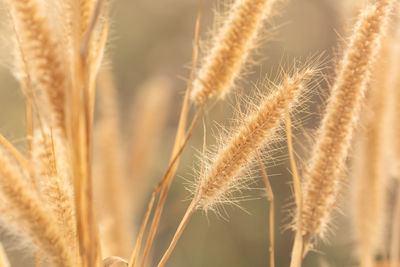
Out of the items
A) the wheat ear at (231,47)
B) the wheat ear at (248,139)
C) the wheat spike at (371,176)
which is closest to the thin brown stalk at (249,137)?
the wheat ear at (248,139)

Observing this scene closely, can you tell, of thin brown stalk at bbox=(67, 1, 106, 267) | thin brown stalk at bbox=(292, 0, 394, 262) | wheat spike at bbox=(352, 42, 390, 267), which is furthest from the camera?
wheat spike at bbox=(352, 42, 390, 267)

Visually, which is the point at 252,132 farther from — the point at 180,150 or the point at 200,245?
the point at 200,245

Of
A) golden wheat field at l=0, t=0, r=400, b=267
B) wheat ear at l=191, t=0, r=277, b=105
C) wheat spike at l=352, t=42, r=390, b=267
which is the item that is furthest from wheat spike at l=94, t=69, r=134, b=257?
wheat spike at l=352, t=42, r=390, b=267

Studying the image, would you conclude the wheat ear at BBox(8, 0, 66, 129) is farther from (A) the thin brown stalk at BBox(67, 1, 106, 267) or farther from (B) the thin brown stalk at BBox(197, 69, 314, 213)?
(B) the thin brown stalk at BBox(197, 69, 314, 213)

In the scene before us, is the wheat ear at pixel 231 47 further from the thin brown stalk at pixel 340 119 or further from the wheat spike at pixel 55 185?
the wheat spike at pixel 55 185

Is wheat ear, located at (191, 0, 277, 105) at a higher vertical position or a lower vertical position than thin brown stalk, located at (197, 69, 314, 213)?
higher

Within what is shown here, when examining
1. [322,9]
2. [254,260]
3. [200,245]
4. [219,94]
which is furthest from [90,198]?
[322,9]
